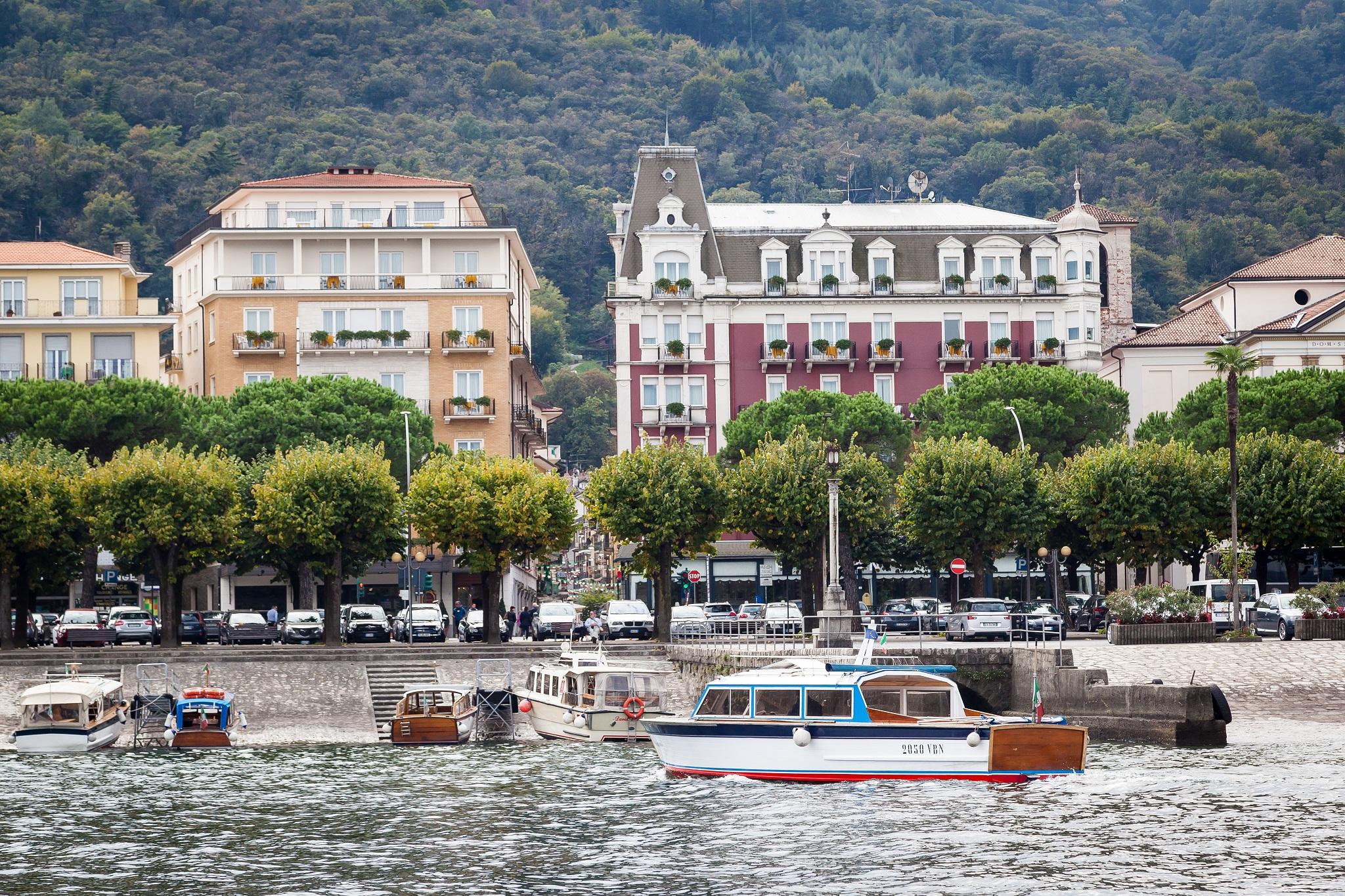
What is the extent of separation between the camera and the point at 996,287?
12575cm

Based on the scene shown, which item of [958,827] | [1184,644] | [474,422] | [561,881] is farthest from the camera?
[474,422]

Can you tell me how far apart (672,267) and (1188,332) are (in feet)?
109

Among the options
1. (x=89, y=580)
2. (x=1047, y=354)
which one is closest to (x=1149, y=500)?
(x=1047, y=354)

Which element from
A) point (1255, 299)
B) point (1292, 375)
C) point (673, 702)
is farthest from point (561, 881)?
point (1255, 299)

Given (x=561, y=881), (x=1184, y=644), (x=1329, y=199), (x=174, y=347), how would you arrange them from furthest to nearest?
(x=1329, y=199), (x=174, y=347), (x=1184, y=644), (x=561, y=881)

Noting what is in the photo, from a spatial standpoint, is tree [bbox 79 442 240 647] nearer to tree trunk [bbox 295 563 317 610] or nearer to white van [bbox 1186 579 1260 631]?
tree trunk [bbox 295 563 317 610]

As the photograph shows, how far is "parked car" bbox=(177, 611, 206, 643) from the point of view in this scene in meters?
89.2

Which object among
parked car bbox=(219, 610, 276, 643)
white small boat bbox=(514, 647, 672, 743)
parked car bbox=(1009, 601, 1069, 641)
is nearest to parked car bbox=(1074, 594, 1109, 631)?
parked car bbox=(1009, 601, 1069, 641)

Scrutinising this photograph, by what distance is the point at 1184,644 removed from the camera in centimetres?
6819

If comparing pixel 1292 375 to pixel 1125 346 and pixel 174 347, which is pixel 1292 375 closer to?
pixel 1125 346

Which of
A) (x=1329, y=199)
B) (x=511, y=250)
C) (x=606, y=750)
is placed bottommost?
(x=606, y=750)

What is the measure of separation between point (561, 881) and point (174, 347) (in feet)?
338

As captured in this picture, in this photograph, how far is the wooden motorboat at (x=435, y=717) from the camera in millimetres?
63688

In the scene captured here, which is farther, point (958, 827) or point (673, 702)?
point (673, 702)
